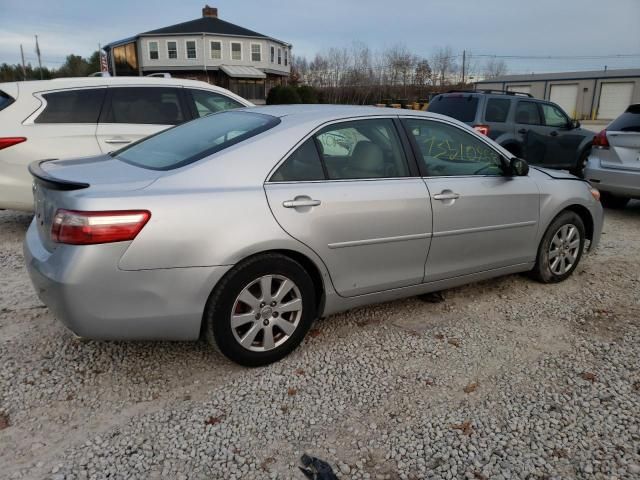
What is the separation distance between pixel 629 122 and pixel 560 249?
376 cm

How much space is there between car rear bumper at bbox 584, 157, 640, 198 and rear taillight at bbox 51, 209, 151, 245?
659 centimetres

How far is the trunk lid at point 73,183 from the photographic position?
2727 millimetres

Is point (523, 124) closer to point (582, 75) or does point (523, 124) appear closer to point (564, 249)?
point (564, 249)

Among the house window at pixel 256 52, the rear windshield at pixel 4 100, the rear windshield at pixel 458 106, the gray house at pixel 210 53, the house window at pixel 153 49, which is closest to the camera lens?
the rear windshield at pixel 4 100

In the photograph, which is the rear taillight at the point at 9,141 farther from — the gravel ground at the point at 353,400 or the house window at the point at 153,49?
the house window at the point at 153,49

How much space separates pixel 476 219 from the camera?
388 cm

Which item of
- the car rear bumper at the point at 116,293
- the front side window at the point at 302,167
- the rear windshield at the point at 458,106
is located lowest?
the car rear bumper at the point at 116,293

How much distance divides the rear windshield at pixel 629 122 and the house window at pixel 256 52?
153 ft

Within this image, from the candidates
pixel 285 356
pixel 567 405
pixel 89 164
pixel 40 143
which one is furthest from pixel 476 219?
pixel 40 143

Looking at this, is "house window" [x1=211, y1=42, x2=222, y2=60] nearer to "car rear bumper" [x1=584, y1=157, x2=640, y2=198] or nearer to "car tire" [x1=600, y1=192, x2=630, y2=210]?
"car tire" [x1=600, y1=192, x2=630, y2=210]

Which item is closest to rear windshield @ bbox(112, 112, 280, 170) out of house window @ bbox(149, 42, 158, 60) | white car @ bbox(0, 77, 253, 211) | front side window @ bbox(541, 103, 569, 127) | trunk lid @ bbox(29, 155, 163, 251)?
trunk lid @ bbox(29, 155, 163, 251)

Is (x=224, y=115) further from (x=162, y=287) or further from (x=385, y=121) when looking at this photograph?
(x=162, y=287)

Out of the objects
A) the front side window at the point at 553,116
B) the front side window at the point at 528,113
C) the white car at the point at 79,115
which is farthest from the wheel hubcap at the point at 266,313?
the front side window at the point at 553,116

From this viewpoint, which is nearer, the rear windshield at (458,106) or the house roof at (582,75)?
the rear windshield at (458,106)
